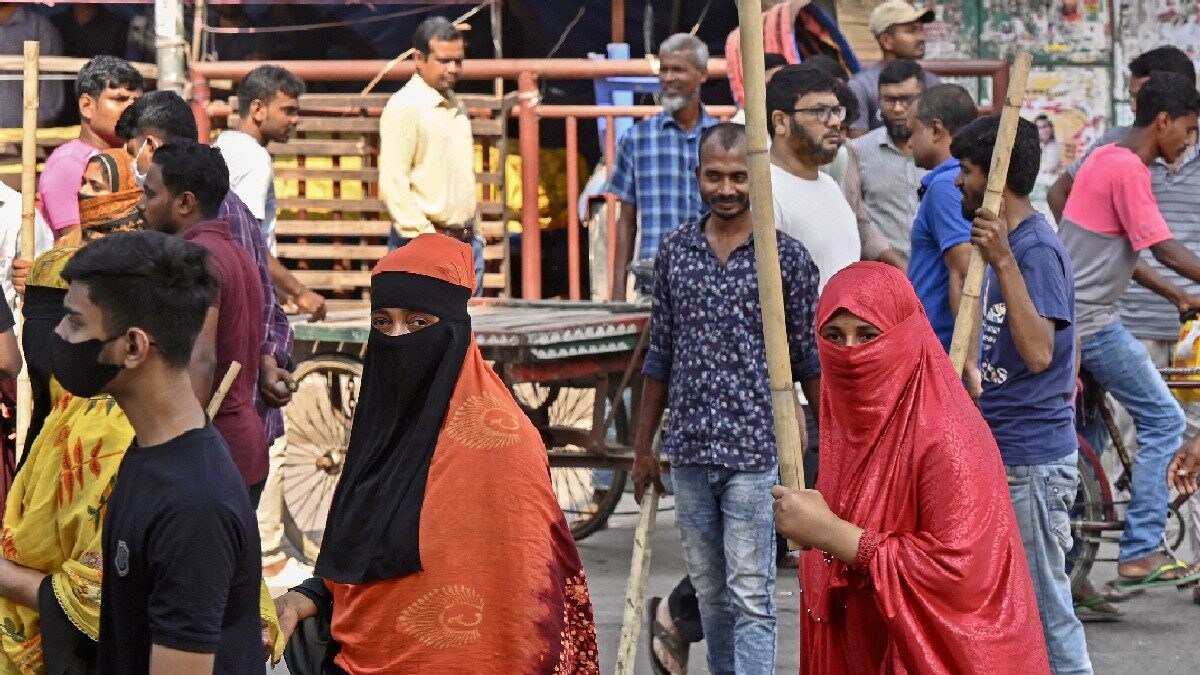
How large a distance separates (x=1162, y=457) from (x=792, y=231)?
7.08 feet

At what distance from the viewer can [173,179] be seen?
5141mm

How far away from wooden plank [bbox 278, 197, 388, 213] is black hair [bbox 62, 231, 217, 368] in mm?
6455

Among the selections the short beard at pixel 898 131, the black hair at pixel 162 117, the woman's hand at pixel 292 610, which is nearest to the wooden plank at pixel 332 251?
the short beard at pixel 898 131

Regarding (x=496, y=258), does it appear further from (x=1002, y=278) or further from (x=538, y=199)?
(x=1002, y=278)

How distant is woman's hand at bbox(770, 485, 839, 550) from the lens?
371cm

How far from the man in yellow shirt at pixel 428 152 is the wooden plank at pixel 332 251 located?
747mm

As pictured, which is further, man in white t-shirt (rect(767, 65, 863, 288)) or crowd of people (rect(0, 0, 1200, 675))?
man in white t-shirt (rect(767, 65, 863, 288))

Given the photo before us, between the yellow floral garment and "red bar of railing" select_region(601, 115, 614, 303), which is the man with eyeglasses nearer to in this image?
"red bar of railing" select_region(601, 115, 614, 303)

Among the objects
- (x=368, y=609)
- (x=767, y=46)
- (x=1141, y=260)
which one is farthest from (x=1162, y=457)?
(x=368, y=609)

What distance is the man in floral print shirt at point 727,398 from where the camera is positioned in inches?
208

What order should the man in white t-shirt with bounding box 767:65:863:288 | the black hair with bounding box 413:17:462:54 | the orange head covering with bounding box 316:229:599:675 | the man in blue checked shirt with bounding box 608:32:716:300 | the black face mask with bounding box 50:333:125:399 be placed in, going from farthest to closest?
the black hair with bounding box 413:17:462:54 → the man in blue checked shirt with bounding box 608:32:716:300 → the man in white t-shirt with bounding box 767:65:863:288 → the orange head covering with bounding box 316:229:599:675 → the black face mask with bounding box 50:333:125:399

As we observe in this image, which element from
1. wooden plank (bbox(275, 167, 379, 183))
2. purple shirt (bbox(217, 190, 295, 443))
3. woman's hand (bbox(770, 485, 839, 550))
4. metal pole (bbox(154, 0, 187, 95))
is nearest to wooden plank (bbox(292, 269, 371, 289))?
wooden plank (bbox(275, 167, 379, 183))

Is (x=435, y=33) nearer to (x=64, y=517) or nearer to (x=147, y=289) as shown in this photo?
(x=64, y=517)

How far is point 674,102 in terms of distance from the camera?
848cm
